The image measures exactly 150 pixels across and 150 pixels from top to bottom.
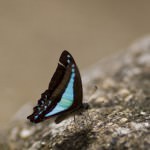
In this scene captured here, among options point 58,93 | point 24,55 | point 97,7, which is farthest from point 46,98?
point 97,7

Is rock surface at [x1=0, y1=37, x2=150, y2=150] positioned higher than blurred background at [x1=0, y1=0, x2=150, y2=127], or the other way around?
blurred background at [x1=0, y1=0, x2=150, y2=127]

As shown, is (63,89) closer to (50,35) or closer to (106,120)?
(106,120)

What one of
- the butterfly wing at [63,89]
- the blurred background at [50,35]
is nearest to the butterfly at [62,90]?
the butterfly wing at [63,89]

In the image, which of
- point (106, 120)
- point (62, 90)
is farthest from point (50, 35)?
point (62, 90)

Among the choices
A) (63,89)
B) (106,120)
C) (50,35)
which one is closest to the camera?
(63,89)

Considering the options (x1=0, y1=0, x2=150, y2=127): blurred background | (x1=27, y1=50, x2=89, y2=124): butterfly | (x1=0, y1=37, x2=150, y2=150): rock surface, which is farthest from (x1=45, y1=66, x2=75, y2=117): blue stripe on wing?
(x1=0, y1=0, x2=150, y2=127): blurred background

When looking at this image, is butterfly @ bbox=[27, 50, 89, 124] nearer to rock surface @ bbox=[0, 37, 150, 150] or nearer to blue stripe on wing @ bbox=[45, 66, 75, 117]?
blue stripe on wing @ bbox=[45, 66, 75, 117]

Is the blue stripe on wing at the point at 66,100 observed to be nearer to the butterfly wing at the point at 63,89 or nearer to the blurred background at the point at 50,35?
the butterfly wing at the point at 63,89
